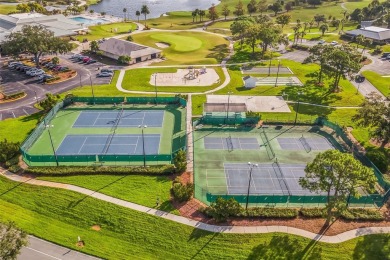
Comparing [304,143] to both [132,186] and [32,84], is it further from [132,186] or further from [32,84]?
[32,84]

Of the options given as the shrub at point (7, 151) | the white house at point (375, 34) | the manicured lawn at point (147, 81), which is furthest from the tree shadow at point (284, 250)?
the white house at point (375, 34)

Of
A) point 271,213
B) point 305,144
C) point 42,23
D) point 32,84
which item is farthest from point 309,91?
point 42,23

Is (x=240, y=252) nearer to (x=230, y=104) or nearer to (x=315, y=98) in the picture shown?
(x=230, y=104)

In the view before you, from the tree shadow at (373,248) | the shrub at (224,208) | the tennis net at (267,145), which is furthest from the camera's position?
the tennis net at (267,145)

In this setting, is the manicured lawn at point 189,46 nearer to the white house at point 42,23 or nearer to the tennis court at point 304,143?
the white house at point 42,23

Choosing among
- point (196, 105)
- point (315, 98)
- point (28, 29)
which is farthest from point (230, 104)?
point (28, 29)

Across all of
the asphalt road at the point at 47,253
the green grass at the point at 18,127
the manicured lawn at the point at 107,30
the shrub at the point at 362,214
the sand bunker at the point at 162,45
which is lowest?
the asphalt road at the point at 47,253
